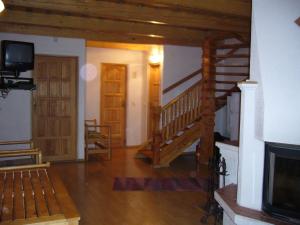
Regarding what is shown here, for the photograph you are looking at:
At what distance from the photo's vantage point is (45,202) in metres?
2.27

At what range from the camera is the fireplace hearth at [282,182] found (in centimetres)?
244

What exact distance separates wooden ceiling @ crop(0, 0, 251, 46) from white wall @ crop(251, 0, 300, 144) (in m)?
1.33

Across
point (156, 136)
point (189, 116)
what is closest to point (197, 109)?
point (189, 116)

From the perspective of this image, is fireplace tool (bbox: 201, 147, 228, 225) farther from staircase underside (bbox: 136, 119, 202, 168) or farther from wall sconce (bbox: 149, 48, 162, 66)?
wall sconce (bbox: 149, 48, 162, 66)

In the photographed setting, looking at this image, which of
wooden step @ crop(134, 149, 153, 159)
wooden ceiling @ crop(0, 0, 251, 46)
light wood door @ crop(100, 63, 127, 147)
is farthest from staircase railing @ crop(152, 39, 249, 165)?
light wood door @ crop(100, 63, 127, 147)

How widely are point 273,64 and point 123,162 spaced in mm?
4389

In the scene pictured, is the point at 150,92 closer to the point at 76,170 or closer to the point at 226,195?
the point at 76,170

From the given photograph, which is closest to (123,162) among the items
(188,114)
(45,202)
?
(188,114)

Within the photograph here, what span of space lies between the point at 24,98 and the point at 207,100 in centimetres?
353

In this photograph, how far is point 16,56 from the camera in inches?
132

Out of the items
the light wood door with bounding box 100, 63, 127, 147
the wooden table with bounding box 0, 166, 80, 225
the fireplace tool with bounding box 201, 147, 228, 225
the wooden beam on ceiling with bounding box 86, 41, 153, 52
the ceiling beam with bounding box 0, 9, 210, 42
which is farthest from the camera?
the light wood door with bounding box 100, 63, 127, 147

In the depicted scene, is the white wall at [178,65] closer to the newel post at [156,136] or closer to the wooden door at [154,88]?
the wooden door at [154,88]

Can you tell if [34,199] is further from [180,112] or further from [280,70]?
[180,112]

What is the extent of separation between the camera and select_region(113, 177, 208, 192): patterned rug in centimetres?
486
